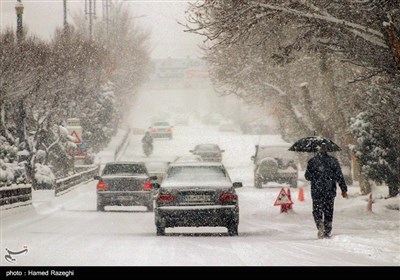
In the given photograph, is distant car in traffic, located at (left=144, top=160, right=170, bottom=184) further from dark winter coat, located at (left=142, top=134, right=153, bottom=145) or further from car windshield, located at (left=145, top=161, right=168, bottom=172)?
dark winter coat, located at (left=142, top=134, right=153, bottom=145)

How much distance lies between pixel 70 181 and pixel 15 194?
12.1 metres

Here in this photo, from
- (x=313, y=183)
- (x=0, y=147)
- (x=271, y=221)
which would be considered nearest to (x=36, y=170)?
(x=0, y=147)

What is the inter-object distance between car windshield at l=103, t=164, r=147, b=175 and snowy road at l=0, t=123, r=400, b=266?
3.92ft

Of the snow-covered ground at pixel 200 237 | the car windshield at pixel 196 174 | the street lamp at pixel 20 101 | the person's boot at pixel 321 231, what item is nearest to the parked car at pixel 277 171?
the snow-covered ground at pixel 200 237

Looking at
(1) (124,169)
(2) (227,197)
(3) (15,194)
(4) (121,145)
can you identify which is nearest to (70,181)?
(1) (124,169)

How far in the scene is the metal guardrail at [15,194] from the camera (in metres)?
22.6

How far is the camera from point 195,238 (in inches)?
667

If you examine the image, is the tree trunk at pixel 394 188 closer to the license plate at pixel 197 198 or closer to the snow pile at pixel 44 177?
the license plate at pixel 197 198

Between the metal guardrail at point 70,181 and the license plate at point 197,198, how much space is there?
1478cm

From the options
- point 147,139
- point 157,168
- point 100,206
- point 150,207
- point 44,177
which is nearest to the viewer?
point 100,206

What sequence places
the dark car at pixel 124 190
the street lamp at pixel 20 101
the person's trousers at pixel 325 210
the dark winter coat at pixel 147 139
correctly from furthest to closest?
1. the dark winter coat at pixel 147 139
2. the street lamp at pixel 20 101
3. the dark car at pixel 124 190
4. the person's trousers at pixel 325 210

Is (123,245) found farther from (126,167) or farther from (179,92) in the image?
(179,92)

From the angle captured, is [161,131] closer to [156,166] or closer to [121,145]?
[121,145]

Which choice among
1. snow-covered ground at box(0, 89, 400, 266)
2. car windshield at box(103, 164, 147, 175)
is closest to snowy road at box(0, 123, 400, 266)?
snow-covered ground at box(0, 89, 400, 266)
